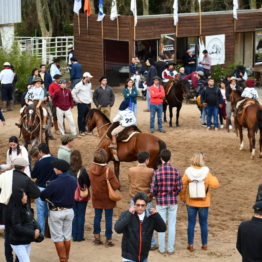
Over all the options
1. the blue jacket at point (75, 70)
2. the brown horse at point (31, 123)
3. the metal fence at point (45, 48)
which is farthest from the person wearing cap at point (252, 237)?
the metal fence at point (45, 48)

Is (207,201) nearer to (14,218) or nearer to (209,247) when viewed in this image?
(209,247)

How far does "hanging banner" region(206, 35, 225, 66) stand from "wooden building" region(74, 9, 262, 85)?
0.21 metres

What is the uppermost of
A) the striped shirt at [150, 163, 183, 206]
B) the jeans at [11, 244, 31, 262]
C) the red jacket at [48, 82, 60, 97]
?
the red jacket at [48, 82, 60, 97]

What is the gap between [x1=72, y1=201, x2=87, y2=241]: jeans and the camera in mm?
11898

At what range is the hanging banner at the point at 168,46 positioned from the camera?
2883 centimetres

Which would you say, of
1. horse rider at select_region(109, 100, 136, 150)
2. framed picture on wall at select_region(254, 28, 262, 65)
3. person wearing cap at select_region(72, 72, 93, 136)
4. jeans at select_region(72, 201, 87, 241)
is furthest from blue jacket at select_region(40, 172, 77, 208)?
framed picture on wall at select_region(254, 28, 262, 65)

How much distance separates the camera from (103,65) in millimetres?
29781

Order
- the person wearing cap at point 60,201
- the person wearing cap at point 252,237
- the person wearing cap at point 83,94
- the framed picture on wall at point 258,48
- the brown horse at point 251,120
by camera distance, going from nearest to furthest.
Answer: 1. the person wearing cap at point 252,237
2. the person wearing cap at point 60,201
3. the brown horse at point 251,120
4. the person wearing cap at point 83,94
5. the framed picture on wall at point 258,48

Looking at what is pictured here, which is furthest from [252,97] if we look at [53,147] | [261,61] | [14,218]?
[261,61]

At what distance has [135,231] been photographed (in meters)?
8.80

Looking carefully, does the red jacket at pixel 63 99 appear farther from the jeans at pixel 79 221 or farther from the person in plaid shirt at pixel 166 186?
the person in plaid shirt at pixel 166 186

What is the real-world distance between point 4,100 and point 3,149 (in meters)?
5.94

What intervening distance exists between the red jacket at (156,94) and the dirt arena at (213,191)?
37.9 inches

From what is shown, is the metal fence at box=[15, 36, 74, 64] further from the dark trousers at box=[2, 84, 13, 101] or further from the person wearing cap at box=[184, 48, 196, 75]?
the dark trousers at box=[2, 84, 13, 101]
